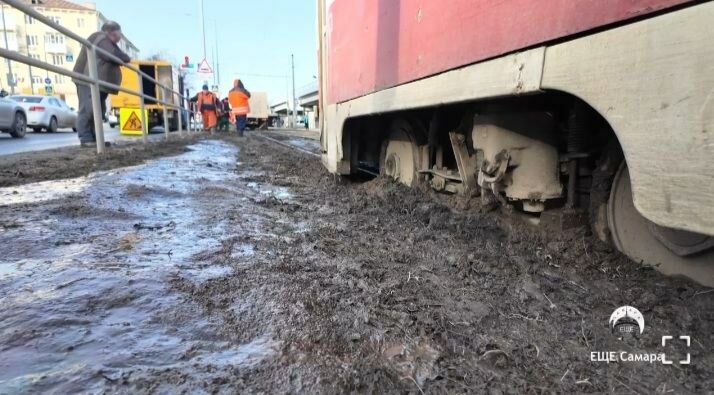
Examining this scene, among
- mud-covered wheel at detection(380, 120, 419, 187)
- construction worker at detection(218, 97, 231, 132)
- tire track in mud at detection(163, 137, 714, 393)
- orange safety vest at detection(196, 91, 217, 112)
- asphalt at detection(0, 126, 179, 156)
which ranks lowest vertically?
tire track in mud at detection(163, 137, 714, 393)

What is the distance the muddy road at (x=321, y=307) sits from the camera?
1246 millimetres

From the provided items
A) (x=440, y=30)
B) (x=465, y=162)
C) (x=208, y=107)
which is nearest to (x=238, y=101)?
(x=208, y=107)

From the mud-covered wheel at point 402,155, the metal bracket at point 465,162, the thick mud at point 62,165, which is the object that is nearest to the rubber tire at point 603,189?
the metal bracket at point 465,162

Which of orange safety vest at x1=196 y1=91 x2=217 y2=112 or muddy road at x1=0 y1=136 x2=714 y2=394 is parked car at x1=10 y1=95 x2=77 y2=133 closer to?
orange safety vest at x1=196 y1=91 x2=217 y2=112

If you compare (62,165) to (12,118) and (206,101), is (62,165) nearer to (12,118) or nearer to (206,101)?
(12,118)

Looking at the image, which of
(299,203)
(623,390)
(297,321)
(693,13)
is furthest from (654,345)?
(299,203)

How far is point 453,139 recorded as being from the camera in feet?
10.7

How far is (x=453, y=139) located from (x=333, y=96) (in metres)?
2.39

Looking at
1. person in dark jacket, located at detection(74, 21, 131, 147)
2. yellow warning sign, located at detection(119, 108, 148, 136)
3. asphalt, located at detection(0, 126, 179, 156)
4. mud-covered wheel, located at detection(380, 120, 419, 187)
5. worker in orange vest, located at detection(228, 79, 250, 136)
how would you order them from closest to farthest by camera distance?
mud-covered wheel, located at detection(380, 120, 419, 187) → person in dark jacket, located at detection(74, 21, 131, 147) → asphalt, located at detection(0, 126, 179, 156) → yellow warning sign, located at detection(119, 108, 148, 136) → worker in orange vest, located at detection(228, 79, 250, 136)

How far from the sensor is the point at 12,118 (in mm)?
11758

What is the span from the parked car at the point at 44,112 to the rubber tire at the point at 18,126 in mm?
2363

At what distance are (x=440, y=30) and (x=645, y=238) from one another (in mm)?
1542

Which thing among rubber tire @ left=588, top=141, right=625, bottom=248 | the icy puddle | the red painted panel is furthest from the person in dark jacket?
rubber tire @ left=588, top=141, right=625, bottom=248

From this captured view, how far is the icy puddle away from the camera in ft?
4.11
